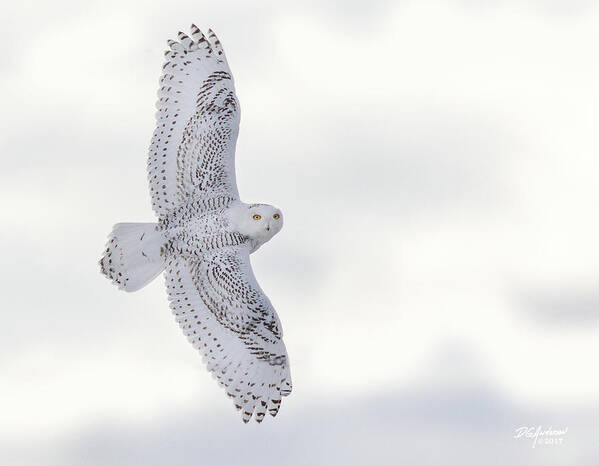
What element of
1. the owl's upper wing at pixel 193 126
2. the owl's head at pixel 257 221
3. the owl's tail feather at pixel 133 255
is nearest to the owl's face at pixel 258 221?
the owl's head at pixel 257 221

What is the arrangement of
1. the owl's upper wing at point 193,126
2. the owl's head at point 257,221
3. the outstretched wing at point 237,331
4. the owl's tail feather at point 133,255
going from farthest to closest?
the owl's upper wing at point 193,126, the owl's tail feather at point 133,255, the owl's head at point 257,221, the outstretched wing at point 237,331

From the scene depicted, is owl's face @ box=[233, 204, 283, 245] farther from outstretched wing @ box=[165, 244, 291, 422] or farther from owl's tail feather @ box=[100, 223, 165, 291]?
owl's tail feather @ box=[100, 223, 165, 291]

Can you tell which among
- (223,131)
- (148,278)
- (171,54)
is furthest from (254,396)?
(171,54)

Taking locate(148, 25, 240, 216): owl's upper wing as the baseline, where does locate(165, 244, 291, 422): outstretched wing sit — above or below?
below

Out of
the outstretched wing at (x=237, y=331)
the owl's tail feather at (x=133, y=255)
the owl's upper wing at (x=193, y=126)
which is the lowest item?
the outstretched wing at (x=237, y=331)

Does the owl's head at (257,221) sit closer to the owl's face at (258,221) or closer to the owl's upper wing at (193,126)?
the owl's face at (258,221)

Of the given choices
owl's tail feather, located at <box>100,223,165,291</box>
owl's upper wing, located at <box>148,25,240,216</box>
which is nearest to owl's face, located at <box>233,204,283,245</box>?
owl's upper wing, located at <box>148,25,240,216</box>

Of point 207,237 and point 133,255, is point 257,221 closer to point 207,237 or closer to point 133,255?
point 207,237
